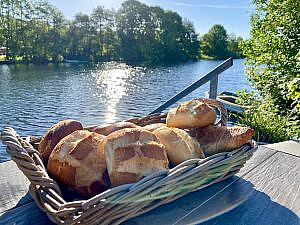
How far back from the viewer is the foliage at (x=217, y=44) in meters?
46.6

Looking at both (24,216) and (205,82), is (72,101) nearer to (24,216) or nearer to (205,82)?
(205,82)

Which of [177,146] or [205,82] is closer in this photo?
[177,146]

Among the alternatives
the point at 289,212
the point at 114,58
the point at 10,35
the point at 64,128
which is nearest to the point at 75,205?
the point at 64,128

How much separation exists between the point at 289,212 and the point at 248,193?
4.4 inches

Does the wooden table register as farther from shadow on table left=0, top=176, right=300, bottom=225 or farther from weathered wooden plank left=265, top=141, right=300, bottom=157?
weathered wooden plank left=265, top=141, right=300, bottom=157

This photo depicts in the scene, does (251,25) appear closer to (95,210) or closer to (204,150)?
(204,150)

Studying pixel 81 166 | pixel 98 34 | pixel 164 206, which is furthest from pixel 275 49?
pixel 98 34

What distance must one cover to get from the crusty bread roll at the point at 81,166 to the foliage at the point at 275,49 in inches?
113

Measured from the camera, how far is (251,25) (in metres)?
3.88

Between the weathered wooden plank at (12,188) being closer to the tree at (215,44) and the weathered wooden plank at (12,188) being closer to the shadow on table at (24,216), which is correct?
the shadow on table at (24,216)

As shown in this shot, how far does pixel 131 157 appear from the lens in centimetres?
58

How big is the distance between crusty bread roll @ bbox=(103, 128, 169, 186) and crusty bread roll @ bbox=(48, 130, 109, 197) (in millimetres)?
31

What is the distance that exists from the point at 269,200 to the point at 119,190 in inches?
19.1

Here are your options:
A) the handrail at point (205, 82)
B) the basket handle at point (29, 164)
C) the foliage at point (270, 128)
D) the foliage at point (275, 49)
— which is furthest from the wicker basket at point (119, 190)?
the foliage at point (275, 49)
